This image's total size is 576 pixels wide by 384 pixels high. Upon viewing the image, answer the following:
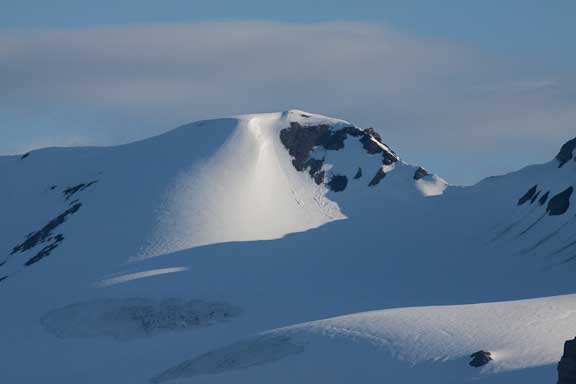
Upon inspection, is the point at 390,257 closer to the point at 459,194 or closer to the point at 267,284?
the point at 267,284

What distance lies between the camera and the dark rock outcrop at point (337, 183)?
14075 cm

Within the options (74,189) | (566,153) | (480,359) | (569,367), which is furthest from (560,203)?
(569,367)

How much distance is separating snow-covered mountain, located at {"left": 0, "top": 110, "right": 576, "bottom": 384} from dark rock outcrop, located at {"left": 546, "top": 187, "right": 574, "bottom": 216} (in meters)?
0.17

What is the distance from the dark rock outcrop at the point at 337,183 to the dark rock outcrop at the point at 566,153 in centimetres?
2046

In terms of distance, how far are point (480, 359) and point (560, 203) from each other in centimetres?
4636

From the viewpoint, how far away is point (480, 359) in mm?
78625

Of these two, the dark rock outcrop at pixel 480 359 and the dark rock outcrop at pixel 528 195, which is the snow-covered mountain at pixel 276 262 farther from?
the dark rock outcrop at pixel 528 195

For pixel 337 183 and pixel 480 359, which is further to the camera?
pixel 337 183

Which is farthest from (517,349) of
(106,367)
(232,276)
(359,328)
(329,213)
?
(329,213)

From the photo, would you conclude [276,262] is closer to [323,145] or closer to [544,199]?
[544,199]

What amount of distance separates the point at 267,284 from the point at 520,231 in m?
23.1

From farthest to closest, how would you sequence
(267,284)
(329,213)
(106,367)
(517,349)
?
(329,213) → (267,284) → (106,367) → (517,349)

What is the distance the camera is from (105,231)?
128 metres

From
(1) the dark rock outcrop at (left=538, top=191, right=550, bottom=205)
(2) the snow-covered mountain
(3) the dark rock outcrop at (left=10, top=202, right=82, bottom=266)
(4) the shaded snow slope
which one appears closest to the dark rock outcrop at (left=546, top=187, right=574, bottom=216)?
(2) the snow-covered mountain
